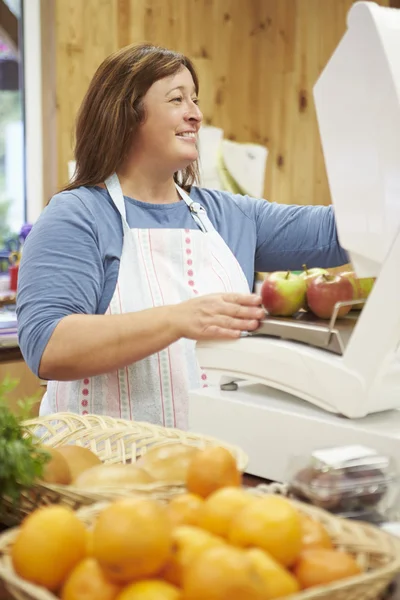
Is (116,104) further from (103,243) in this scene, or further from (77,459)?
(77,459)

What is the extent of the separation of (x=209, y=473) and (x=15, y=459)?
205mm

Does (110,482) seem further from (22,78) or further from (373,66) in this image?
(22,78)

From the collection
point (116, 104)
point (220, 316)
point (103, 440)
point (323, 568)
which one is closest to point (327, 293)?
point (220, 316)

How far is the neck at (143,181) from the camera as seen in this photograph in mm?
1789

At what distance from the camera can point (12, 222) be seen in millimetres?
3666

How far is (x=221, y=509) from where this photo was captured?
2.58 feet

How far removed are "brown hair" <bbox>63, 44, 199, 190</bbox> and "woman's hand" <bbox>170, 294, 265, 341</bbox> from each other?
1.67ft

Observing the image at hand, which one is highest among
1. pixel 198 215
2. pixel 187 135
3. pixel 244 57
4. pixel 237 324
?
pixel 244 57

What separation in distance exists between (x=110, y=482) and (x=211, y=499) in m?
0.16

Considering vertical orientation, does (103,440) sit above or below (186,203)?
below

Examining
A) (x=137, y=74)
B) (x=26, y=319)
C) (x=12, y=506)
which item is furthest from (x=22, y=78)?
(x=12, y=506)

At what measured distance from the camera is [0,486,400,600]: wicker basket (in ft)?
2.27

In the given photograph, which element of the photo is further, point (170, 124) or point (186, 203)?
point (186, 203)

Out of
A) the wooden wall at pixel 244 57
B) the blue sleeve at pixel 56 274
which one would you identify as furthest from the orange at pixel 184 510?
the wooden wall at pixel 244 57
